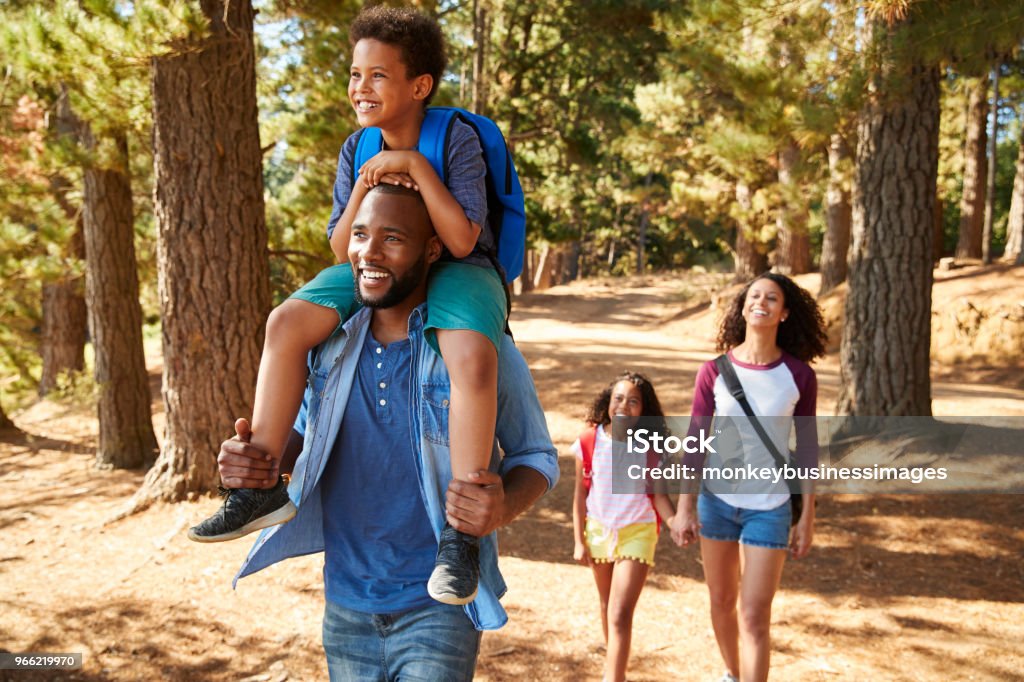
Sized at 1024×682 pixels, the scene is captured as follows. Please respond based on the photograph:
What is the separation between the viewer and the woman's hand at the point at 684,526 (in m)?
3.78

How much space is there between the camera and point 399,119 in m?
2.36

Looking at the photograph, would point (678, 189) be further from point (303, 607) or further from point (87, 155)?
point (303, 607)

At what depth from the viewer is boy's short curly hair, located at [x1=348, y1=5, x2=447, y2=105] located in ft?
7.68

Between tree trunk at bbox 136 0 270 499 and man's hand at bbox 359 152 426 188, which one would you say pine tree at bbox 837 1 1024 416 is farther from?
man's hand at bbox 359 152 426 188

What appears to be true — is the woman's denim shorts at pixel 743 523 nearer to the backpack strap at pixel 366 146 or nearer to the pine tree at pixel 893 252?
the backpack strap at pixel 366 146

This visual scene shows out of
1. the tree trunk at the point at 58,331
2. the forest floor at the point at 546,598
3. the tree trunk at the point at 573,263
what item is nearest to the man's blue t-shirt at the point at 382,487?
the forest floor at the point at 546,598

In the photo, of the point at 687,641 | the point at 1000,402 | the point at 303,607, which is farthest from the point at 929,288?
the point at 303,607

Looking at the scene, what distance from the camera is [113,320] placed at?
8.76 metres

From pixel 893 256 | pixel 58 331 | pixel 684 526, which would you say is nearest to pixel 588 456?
pixel 684 526

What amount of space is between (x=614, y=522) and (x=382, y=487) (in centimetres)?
206

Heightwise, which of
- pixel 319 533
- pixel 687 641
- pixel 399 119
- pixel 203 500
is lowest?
pixel 687 641

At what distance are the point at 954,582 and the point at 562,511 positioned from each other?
305cm

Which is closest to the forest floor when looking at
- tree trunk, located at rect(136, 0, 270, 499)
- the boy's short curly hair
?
tree trunk, located at rect(136, 0, 270, 499)

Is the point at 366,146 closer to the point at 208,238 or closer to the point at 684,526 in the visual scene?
the point at 684,526
